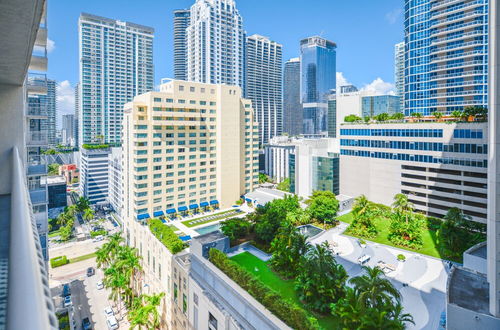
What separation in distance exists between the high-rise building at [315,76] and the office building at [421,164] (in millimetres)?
71761

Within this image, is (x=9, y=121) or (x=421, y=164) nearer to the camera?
(x=9, y=121)

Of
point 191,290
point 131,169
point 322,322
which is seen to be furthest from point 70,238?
point 322,322

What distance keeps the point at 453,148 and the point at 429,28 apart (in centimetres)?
2497

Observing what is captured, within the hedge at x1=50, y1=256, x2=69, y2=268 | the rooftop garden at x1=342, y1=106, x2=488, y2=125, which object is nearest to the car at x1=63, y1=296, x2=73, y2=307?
the hedge at x1=50, y1=256, x2=69, y2=268

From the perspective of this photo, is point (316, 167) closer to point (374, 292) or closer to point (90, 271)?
point (374, 292)

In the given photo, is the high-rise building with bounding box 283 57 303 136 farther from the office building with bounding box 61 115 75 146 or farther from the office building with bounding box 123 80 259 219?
the office building with bounding box 61 115 75 146

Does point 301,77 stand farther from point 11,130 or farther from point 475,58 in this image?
point 11,130

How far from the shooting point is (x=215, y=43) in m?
65.8

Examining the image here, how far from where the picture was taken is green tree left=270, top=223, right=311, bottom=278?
16.0 meters

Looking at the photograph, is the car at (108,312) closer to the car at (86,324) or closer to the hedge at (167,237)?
the car at (86,324)

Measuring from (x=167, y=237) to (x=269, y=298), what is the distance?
12489 millimetres

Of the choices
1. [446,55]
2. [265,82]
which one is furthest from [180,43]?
[446,55]

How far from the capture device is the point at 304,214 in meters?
25.3

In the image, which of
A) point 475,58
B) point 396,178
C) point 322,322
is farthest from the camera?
point 475,58
